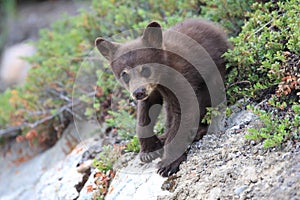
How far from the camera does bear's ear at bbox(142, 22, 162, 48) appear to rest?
4129 millimetres

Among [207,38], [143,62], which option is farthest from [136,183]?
[207,38]

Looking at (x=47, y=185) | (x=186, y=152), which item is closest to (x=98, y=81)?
(x=47, y=185)

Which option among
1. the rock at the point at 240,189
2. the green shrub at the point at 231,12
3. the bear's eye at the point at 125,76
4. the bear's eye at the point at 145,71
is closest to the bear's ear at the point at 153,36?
the bear's eye at the point at 145,71

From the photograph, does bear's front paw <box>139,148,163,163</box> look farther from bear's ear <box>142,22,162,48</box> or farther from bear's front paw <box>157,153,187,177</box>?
bear's ear <box>142,22,162,48</box>

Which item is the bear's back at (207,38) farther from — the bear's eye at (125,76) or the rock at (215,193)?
the rock at (215,193)

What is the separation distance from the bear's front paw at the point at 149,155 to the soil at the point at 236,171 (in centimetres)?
38

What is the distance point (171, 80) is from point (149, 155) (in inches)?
26.7

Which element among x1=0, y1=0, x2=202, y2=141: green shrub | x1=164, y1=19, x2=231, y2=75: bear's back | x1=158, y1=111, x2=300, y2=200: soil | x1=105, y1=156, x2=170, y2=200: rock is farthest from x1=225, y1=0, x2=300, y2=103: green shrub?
x1=0, y1=0, x2=202, y2=141: green shrub

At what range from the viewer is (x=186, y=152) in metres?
3.88

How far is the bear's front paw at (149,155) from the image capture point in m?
4.12

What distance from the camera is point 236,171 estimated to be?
327 centimetres

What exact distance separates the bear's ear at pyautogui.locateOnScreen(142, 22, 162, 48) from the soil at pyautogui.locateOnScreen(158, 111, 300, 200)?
0.92 metres

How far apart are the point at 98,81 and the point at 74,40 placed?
5.55 ft

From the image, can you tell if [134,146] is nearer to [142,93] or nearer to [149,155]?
[149,155]
